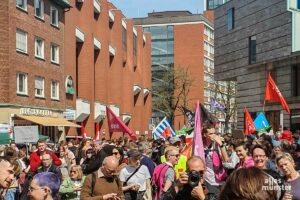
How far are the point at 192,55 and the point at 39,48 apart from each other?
74.1 meters

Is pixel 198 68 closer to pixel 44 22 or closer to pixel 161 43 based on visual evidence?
pixel 161 43

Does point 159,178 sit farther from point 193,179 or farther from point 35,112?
point 35,112

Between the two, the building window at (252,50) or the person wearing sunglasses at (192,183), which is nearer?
the person wearing sunglasses at (192,183)

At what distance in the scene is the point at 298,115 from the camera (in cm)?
4084

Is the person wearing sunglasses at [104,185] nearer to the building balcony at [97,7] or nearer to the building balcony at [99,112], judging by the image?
the building balcony at [99,112]

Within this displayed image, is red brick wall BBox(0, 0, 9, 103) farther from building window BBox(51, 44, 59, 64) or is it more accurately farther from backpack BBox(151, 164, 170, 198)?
backpack BBox(151, 164, 170, 198)

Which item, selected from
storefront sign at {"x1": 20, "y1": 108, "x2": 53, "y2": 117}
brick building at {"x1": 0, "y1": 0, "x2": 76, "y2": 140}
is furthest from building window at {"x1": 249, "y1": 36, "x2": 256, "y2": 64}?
storefront sign at {"x1": 20, "y1": 108, "x2": 53, "y2": 117}

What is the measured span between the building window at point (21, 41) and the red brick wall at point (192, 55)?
74.8 meters

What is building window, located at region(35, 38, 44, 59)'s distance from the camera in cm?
3934

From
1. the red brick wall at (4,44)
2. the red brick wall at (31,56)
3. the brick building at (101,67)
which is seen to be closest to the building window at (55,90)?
the red brick wall at (31,56)

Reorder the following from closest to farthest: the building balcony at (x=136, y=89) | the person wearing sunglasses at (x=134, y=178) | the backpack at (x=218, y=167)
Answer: the backpack at (x=218, y=167), the person wearing sunglasses at (x=134, y=178), the building balcony at (x=136, y=89)

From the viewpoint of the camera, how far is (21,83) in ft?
121

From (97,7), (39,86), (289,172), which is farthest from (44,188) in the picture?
(97,7)

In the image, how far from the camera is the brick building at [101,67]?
47.4m
